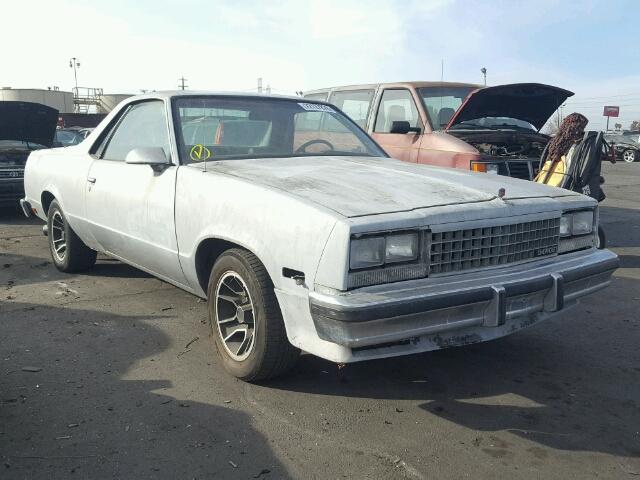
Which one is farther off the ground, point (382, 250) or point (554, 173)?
point (554, 173)

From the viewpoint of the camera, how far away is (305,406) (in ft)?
10.3

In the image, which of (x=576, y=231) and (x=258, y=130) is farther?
(x=258, y=130)

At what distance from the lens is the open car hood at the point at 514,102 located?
702 cm

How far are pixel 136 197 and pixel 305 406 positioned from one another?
6.43 feet

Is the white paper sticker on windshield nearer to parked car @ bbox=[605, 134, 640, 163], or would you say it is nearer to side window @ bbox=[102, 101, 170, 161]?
side window @ bbox=[102, 101, 170, 161]

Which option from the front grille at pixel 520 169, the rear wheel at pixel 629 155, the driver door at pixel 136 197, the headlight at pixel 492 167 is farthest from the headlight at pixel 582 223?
the rear wheel at pixel 629 155

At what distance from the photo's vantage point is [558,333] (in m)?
4.31

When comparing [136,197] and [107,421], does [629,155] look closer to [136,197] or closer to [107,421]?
[136,197]

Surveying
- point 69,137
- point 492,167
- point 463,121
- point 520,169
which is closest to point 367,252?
point 492,167

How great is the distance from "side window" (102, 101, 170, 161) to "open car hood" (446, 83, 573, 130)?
3875 millimetres

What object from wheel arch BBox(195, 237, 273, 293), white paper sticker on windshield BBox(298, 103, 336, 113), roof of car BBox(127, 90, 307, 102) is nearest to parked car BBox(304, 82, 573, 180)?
white paper sticker on windshield BBox(298, 103, 336, 113)

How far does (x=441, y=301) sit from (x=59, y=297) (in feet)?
11.5

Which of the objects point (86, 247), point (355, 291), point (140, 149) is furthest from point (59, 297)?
point (355, 291)

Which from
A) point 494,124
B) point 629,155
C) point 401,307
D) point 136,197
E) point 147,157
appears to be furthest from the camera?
point 629,155
